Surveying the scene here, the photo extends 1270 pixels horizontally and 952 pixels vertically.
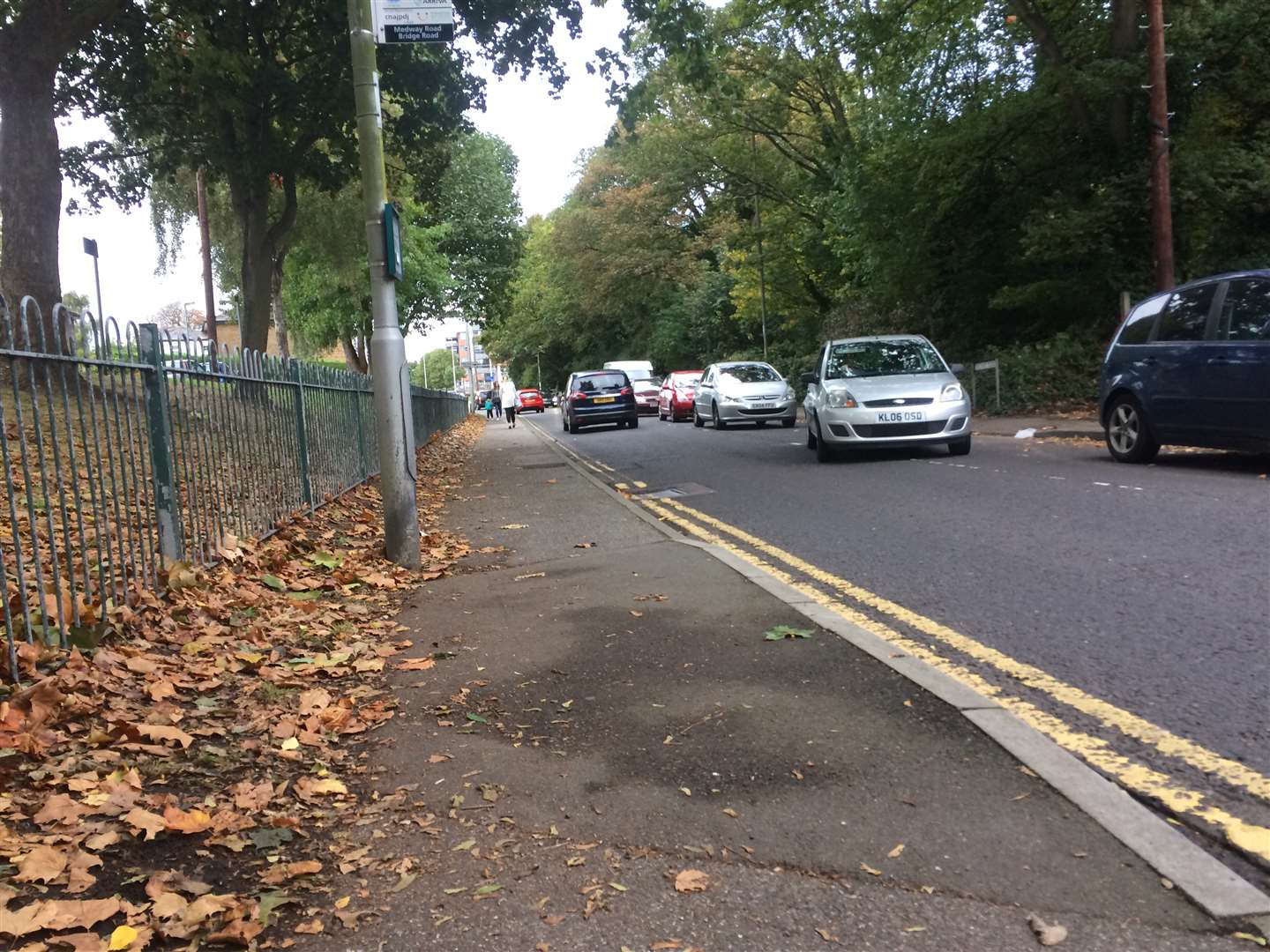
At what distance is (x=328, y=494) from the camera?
31.0ft

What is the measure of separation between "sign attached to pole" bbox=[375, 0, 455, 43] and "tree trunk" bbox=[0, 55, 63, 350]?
806cm

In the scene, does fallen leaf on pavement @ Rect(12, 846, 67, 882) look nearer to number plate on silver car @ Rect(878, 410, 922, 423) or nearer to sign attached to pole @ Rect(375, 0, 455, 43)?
sign attached to pole @ Rect(375, 0, 455, 43)

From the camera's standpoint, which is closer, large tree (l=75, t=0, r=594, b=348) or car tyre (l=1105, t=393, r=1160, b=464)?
car tyre (l=1105, t=393, r=1160, b=464)

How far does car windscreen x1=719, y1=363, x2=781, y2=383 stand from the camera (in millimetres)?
22709

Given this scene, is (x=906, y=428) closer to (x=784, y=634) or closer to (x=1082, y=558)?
(x=1082, y=558)

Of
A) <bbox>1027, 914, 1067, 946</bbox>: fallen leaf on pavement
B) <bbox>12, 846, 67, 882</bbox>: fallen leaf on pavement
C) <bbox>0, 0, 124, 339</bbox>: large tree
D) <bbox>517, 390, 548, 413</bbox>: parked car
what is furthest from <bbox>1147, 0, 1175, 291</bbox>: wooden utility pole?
<bbox>517, 390, 548, 413</bbox>: parked car

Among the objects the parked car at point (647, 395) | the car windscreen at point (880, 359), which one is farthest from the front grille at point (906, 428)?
the parked car at point (647, 395)

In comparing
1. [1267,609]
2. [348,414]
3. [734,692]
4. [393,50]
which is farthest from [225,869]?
[393,50]

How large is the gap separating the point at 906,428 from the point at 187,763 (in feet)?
33.3

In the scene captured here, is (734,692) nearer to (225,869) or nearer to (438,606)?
(225,869)

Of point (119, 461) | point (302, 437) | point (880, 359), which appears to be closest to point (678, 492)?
point (880, 359)

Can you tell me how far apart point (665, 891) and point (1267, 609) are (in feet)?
12.1

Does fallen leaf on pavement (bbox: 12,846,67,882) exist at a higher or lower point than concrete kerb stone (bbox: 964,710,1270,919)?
higher

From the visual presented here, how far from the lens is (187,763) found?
3.40 m
